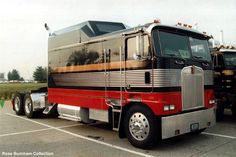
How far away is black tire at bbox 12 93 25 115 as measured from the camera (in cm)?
1321

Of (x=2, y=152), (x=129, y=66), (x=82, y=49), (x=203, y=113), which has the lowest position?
(x=2, y=152)

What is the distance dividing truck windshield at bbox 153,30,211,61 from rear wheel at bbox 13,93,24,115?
334 inches

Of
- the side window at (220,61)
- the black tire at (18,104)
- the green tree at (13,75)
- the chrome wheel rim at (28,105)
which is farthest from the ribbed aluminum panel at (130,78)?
the green tree at (13,75)

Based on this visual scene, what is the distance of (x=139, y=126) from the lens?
22.6 ft

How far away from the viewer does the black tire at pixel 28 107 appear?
12.2m

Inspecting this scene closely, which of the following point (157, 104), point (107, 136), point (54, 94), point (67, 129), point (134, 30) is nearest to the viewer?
point (157, 104)

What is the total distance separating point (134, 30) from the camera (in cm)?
712

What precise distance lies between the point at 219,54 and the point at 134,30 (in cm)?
534

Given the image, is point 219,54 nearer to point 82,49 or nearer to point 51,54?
point 82,49

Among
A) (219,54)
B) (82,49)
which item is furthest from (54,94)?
(219,54)

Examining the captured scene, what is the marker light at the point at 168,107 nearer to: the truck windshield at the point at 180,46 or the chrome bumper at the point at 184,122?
the chrome bumper at the point at 184,122

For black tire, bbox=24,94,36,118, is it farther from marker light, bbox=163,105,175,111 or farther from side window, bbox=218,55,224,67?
side window, bbox=218,55,224,67

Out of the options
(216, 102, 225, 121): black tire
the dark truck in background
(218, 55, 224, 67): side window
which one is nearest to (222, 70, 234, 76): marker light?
the dark truck in background

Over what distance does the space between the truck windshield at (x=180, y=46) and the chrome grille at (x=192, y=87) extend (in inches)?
14.8
